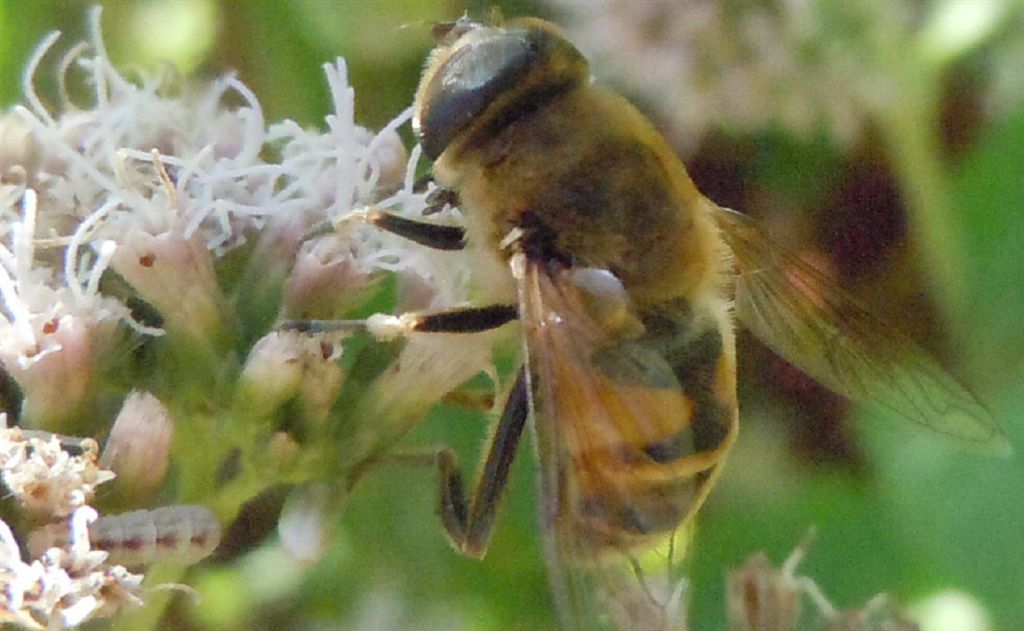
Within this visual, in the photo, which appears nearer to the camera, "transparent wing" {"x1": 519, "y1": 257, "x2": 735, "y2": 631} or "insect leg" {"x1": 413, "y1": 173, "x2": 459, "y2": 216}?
"transparent wing" {"x1": 519, "y1": 257, "x2": 735, "y2": 631}

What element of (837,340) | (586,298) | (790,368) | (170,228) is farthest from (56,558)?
(790,368)

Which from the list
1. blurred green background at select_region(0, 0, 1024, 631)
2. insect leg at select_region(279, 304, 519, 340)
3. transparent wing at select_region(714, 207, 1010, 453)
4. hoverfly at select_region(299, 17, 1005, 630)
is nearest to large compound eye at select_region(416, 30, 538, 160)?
hoverfly at select_region(299, 17, 1005, 630)

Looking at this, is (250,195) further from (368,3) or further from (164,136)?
(368,3)

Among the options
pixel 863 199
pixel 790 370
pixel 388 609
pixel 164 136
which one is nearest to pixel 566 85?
pixel 164 136

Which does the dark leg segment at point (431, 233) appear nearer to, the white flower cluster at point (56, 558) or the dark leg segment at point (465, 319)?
the dark leg segment at point (465, 319)

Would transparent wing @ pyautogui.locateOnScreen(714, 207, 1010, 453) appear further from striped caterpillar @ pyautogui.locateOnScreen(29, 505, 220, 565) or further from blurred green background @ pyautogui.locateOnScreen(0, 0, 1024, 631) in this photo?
striped caterpillar @ pyautogui.locateOnScreen(29, 505, 220, 565)

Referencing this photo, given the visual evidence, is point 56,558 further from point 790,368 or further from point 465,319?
point 790,368

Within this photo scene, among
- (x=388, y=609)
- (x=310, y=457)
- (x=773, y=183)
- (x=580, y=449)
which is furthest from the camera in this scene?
(x=773, y=183)

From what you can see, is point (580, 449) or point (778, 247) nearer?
point (580, 449)
